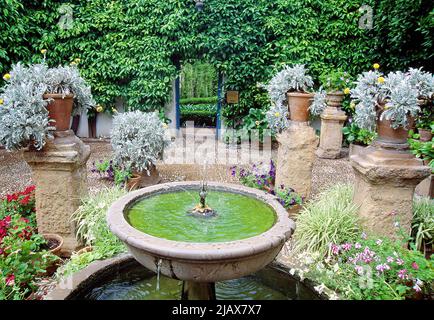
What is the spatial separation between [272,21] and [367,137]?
339 cm

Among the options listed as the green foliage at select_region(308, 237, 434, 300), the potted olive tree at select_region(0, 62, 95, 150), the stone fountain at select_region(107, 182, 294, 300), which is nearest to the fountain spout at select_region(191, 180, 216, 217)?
the stone fountain at select_region(107, 182, 294, 300)

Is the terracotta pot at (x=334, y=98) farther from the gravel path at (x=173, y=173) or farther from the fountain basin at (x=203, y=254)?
the fountain basin at (x=203, y=254)

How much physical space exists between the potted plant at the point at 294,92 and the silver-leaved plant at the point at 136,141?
1830 mm

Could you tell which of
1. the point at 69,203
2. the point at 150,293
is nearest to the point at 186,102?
the point at 69,203

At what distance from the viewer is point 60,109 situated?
362 centimetres

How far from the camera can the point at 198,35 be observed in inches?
339

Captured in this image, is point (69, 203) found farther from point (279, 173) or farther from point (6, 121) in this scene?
point (279, 173)

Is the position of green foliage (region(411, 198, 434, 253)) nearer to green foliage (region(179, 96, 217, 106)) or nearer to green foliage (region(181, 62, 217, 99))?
green foliage (region(179, 96, 217, 106))

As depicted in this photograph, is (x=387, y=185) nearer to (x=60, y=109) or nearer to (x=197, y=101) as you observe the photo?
(x=60, y=109)

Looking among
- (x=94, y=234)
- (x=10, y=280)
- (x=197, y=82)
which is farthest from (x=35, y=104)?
(x=197, y=82)

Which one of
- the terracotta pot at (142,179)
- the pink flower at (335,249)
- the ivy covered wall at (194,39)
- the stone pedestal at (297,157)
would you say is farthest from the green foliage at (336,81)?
the pink flower at (335,249)

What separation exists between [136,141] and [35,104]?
201 centimetres

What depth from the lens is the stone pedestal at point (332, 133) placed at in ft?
25.6

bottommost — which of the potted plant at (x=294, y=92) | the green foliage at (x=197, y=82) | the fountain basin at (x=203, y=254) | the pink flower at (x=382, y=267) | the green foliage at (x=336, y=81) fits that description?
the pink flower at (x=382, y=267)
